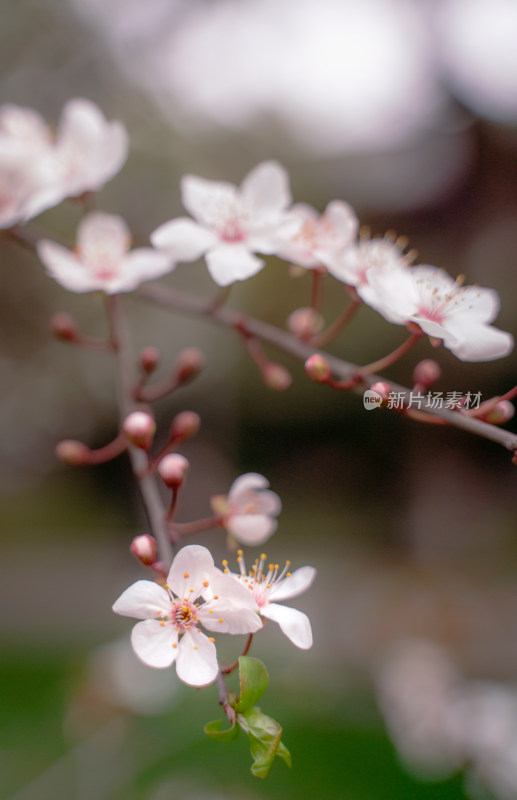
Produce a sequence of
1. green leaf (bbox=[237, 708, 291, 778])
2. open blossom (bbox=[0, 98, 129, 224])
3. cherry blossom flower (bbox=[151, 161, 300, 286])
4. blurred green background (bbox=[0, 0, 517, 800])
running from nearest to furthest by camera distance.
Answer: green leaf (bbox=[237, 708, 291, 778]), cherry blossom flower (bbox=[151, 161, 300, 286]), open blossom (bbox=[0, 98, 129, 224]), blurred green background (bbox=[0, 0, 517, 800])

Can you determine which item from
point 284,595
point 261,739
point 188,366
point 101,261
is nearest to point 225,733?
point 261,739

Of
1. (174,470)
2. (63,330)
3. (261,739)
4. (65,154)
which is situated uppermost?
(65,154)

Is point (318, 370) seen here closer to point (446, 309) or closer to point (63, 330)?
point (446, 309)

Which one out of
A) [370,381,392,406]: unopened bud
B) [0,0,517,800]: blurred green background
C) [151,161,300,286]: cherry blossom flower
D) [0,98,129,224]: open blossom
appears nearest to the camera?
[370,381,392,406]: unopened bud

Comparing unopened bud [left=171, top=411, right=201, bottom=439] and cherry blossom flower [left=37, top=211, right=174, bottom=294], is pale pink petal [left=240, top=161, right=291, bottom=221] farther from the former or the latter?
unopened bud [left=171, top=411, right=201, bottom=439]

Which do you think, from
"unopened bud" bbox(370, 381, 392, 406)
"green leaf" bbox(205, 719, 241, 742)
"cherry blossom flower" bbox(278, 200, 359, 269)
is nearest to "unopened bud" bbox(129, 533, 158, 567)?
"green leaf" bbox(205, 719, 241, 742)

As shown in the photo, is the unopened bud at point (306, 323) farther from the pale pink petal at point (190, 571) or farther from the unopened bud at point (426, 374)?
the pale pink petal at point (190, 571)
